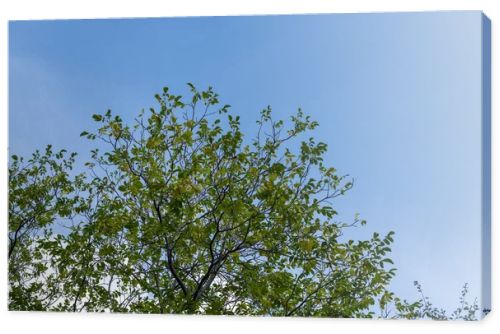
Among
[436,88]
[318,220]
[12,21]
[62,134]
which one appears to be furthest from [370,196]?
[12,21]

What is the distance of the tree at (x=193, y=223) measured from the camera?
6.79 meters

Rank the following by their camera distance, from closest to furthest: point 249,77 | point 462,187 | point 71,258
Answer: point 462,187
point 249,77
point 71,258

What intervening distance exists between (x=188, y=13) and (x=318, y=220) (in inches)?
69.7

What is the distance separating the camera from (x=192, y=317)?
6.92 metres

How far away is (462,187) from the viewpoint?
20.9 ft

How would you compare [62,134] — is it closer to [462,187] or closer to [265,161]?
[265,161]

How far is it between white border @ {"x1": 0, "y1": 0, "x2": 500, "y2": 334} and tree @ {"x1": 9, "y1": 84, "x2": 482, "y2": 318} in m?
0.09

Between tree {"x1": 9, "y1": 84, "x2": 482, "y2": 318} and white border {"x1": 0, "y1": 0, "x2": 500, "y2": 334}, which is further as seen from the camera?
tree {"x1": 9, "y1": 84, "x2": 482, "y2": 318}

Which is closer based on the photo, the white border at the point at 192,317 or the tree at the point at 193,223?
the white border at the point at 192,317

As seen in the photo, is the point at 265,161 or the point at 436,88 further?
the point at 265,161

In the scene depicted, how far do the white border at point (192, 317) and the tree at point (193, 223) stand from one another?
91 millimetres

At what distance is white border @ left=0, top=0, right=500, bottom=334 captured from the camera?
645 cm

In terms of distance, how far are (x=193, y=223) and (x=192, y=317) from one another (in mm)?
683

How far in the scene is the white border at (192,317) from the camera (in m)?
6.45
